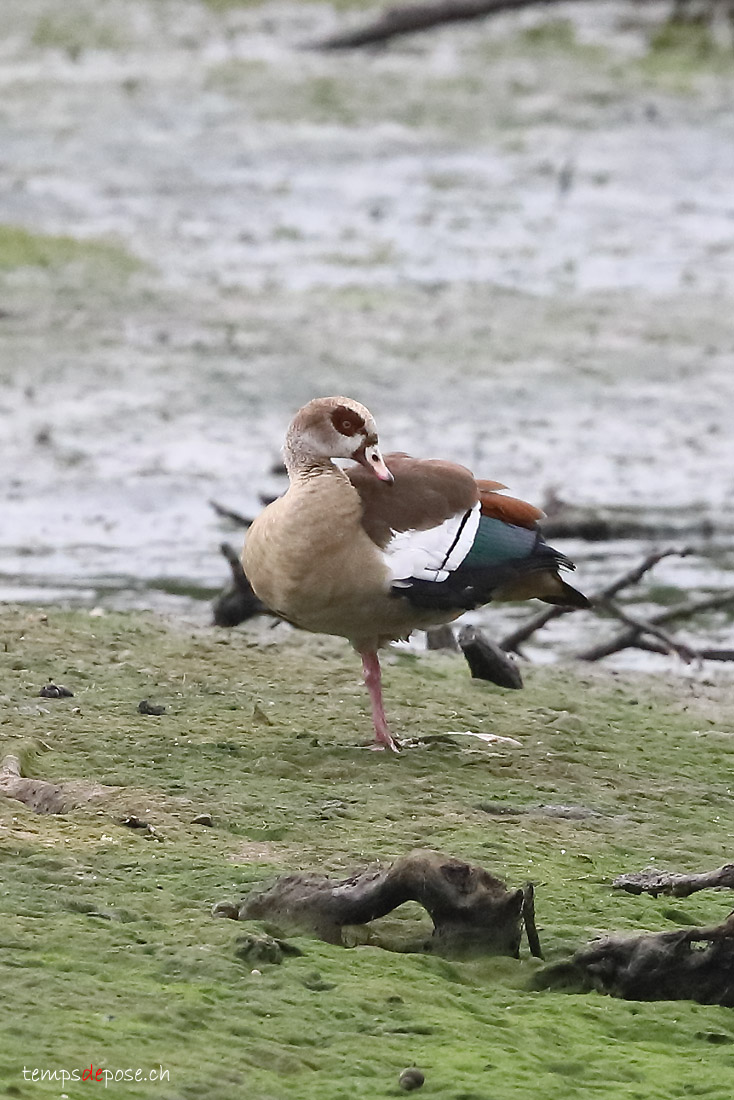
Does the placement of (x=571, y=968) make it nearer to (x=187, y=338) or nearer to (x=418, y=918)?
(x=418, y=918)

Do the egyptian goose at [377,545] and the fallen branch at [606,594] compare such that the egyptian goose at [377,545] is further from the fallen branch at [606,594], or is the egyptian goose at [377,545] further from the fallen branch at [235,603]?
the fallen branch at [235,603]

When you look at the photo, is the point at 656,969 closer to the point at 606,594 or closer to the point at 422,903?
the point at 422,903

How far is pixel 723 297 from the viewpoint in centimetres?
1427

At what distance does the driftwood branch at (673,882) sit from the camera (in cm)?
417

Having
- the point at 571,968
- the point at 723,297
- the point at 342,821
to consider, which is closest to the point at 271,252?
the point at 723,297

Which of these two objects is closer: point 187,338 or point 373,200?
point 187,338

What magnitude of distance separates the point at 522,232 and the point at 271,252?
6.45 ft

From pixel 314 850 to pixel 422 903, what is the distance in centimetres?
68

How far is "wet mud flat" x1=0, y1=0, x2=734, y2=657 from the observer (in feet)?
32.3

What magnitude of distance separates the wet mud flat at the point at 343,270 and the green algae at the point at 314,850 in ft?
5.75

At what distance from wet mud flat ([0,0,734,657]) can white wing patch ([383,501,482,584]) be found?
97.9 inches

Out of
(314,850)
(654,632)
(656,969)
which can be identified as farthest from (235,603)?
(656,969)

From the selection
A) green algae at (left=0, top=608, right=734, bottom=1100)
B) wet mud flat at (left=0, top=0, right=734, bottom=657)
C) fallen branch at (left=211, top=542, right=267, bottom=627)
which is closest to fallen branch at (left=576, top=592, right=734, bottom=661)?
green algae at (left=0, top=608, right=734, bottom=1100)

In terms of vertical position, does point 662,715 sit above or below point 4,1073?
below
